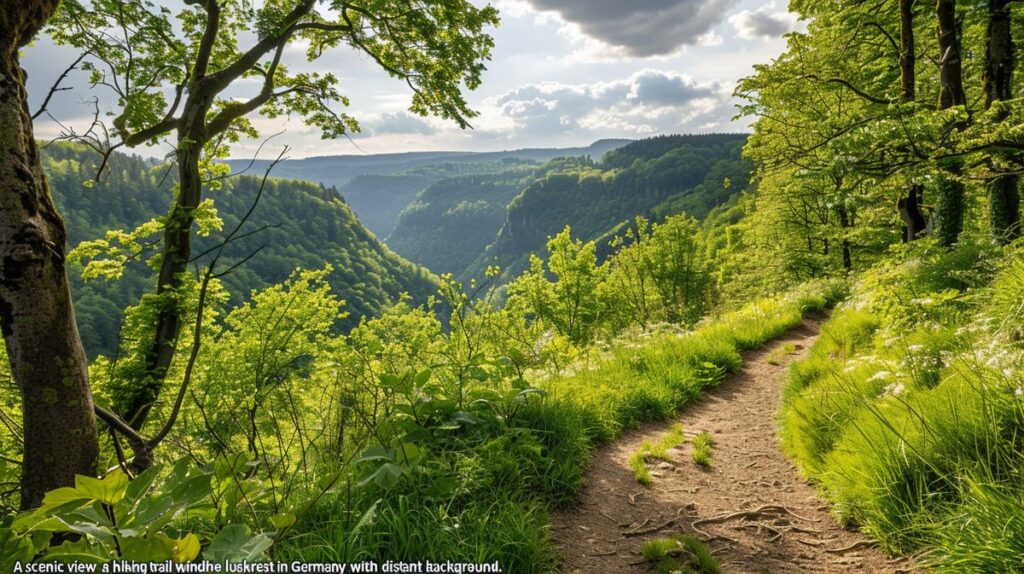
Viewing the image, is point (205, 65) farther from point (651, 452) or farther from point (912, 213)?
point (912, 213)

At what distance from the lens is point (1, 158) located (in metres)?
1.97

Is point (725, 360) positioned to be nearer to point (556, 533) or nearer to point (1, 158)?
point (556, 533)

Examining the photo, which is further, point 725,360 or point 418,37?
point 725,360

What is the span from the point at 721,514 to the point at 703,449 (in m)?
1.47

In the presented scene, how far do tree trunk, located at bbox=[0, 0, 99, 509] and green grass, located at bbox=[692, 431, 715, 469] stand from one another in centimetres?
530

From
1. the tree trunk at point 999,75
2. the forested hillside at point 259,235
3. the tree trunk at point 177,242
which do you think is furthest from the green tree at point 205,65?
the forested hillside at point 259,235

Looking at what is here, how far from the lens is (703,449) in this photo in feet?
18.3

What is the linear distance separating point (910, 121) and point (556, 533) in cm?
639

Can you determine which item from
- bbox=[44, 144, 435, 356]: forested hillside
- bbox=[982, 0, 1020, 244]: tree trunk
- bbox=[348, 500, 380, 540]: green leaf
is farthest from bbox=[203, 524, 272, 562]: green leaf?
bbox=[44, 144, 435, 356]: forested hillside

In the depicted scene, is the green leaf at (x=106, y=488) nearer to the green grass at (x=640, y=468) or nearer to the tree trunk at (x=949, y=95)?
the green grass at (x=640, y=468)

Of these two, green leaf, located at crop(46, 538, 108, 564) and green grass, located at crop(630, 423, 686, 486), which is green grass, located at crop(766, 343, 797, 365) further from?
green leaf, located at crop(46, 538, 108, 564)

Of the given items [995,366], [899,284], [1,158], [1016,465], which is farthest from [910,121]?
[1,158]

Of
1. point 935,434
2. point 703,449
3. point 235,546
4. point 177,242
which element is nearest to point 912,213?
point 703,449

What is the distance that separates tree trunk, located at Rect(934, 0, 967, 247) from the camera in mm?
8656
